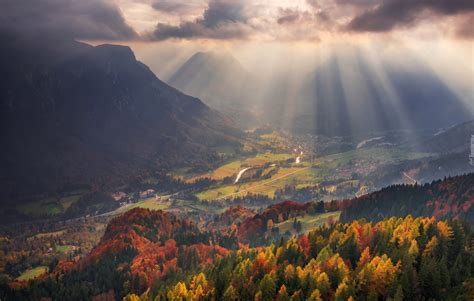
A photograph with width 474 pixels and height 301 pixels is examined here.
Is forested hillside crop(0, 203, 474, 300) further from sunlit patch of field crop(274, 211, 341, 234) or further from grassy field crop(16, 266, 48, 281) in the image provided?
grassy field crop(16, 266, 48, 281)

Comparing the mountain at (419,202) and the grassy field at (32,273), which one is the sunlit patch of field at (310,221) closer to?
the mountain at (419,202)

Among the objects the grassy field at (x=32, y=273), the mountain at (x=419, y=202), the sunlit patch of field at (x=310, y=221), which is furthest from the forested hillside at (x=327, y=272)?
the grassy field at (x=32, y=273)

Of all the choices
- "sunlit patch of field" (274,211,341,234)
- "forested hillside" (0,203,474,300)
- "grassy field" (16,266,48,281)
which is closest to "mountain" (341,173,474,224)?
"sunlit patch of field" (274,211,341,234)

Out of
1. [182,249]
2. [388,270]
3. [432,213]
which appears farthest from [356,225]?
[182,249]

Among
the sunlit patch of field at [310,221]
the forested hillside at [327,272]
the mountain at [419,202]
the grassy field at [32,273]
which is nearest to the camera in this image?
the forested hillside at [327,272]

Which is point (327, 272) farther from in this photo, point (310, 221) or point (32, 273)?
point (32, 273)

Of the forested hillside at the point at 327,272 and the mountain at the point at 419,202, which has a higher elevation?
the forested hillside at the point at 327,272

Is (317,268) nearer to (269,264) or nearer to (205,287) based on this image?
(269,264)

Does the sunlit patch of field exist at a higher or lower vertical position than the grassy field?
higher
